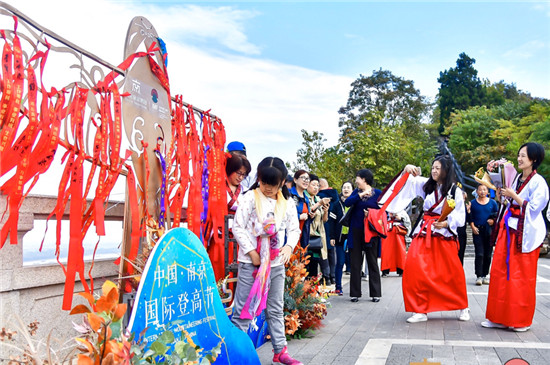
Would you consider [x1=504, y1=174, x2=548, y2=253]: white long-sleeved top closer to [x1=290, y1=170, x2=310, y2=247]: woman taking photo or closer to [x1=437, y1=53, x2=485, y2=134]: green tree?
[x1=290, y1=170, x2=310, y2=247]: woman taking photo

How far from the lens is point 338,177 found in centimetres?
2102

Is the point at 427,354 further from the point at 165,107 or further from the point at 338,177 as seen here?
the point at 338,177

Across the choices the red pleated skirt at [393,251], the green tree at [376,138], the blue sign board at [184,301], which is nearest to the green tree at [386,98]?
the green tree at [376,138]

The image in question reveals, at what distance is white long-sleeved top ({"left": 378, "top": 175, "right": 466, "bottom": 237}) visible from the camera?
6.35m

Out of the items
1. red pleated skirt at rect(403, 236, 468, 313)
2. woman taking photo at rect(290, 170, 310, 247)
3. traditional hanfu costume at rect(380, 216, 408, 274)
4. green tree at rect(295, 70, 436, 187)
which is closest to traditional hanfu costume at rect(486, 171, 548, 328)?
red pleated skirt at rect(403, 236, 468, 313)

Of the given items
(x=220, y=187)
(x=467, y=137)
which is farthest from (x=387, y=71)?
(x=220, y=187)

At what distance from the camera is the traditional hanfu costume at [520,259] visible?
585 cm

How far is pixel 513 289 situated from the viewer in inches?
232

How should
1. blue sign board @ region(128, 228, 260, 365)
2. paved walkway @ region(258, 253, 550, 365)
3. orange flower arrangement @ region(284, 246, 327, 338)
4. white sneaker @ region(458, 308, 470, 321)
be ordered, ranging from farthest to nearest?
1. white sneaker @ region(458, 308, 470, 321)
2. orange flower arrangement @ region(284, 246, 327, 338)
3. paved walkway @ region(258, 253, 550, 365)
4. blue sign board @ region(128, 228, 260, 365)

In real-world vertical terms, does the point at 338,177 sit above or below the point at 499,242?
above

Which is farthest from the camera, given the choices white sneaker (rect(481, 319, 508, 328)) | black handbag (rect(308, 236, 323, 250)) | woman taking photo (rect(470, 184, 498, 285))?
woman taking photo (rect(470, 184, 498, 285))

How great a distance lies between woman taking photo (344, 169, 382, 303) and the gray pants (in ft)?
11.8

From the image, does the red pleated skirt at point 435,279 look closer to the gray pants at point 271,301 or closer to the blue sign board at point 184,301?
the gray pants at point 271,301

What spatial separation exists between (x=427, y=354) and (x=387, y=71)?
1686 inches
